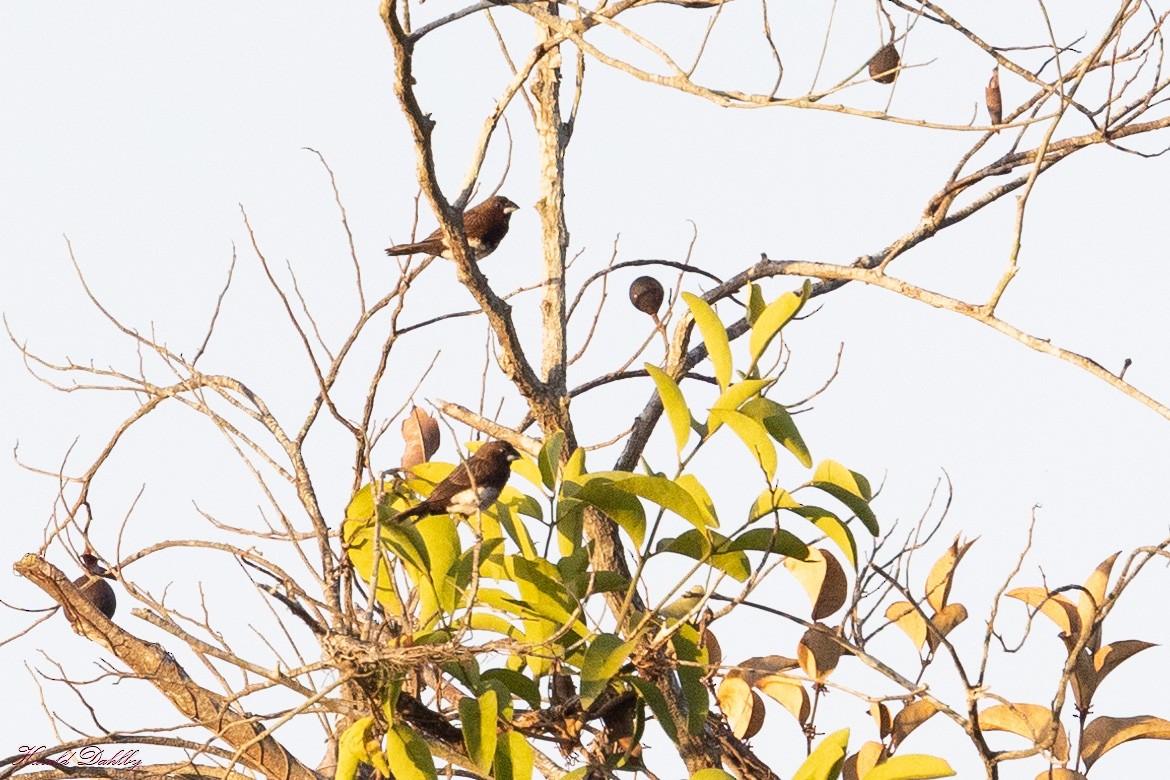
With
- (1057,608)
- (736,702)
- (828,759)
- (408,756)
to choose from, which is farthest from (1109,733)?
(408,756)

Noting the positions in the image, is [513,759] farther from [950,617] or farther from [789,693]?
[950,617]

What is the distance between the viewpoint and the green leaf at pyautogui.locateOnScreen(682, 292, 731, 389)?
115 inches

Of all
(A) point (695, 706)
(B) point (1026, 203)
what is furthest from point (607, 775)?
(B) point (1026, 203)

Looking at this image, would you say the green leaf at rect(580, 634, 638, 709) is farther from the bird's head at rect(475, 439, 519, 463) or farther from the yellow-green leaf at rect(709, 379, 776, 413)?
the bird's head at rect(475, 439, 519, 463)

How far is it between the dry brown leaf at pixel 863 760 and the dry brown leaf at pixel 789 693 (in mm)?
180

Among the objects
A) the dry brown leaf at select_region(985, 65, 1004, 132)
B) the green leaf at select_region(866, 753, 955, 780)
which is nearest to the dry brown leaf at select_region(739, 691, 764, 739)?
the green leaf at select_region(866, 753, 955, 780)

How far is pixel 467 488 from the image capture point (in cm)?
303

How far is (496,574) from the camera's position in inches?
120

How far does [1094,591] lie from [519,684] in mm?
1361

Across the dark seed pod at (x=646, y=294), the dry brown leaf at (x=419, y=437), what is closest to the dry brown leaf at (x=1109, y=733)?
the dark seed pod at (x=646, y=294)

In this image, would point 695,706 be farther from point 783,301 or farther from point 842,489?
point 783,301

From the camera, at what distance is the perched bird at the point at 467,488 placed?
2.99m

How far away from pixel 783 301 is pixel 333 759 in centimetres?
205

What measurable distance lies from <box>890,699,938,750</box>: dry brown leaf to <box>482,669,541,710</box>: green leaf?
33.2 inches
